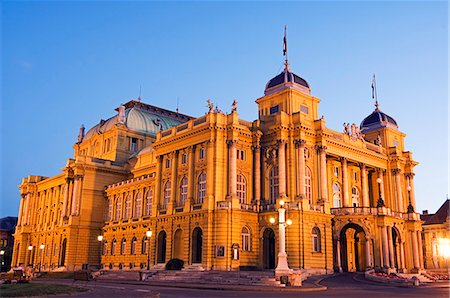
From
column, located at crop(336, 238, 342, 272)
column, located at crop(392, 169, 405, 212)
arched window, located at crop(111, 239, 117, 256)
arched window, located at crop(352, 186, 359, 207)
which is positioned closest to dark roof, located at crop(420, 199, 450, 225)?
column, located at crop(392, 169, 405, 212)

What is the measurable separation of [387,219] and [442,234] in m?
36.0

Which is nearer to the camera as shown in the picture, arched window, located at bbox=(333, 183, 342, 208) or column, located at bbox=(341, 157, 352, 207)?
column, located at bbox=(341, 157, 352, 207)

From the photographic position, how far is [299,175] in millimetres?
53906

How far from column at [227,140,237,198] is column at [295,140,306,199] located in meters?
7.20

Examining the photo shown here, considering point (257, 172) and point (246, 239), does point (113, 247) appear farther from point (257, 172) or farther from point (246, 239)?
point (257, 172)

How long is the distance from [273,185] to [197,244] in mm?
11210

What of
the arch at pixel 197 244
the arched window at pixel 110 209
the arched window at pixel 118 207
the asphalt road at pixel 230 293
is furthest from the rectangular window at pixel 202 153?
the arched window at pixel 110 209

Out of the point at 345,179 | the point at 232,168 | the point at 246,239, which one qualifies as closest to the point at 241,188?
the point at 232,168

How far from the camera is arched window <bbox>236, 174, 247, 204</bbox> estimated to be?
5549 cm

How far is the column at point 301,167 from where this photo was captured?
53.4 metres

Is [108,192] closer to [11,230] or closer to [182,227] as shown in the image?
[182,227]

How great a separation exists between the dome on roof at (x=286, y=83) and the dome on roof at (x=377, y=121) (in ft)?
56.0

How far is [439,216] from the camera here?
300 feet

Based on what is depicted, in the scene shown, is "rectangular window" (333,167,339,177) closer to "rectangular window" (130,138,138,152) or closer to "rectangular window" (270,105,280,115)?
"rectangular window" (270,105,280,115)
